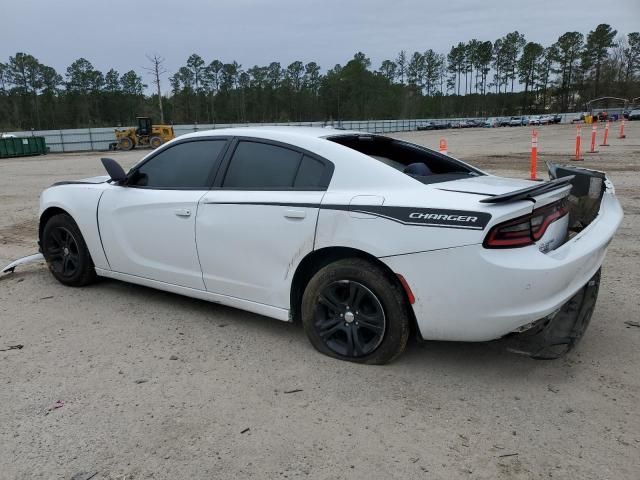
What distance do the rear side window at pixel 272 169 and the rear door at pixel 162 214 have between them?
0.22 metres

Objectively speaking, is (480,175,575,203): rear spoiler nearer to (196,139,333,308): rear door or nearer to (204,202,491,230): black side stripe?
(204,202,491,230): black side stripe

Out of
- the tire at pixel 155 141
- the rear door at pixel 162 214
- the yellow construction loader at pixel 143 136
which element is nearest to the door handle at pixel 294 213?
the rear door at pixel 162 214

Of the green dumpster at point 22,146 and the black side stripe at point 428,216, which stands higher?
the black side stripe at point 428,216

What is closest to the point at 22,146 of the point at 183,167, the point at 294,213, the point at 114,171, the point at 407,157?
the point at 114,171

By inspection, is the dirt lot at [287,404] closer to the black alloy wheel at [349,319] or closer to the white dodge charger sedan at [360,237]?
the black alloy wheel at [349,319]

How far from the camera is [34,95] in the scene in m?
82.9

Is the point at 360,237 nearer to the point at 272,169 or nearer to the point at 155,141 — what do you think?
the point at 272,169

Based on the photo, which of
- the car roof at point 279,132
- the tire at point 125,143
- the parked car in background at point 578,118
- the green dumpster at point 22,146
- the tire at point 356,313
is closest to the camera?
the tire at point 356,313

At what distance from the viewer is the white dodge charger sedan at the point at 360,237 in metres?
2.85

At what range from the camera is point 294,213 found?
3410 millimetres

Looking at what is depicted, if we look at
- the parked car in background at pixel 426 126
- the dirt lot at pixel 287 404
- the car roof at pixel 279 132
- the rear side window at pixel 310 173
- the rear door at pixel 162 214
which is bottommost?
the dirt lot at pixel 287 404

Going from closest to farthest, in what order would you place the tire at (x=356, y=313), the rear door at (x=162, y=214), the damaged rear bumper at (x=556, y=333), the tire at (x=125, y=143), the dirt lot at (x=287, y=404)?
the dirt lot at (x=287, y=404) → the damaged rear bumper at (x=556, y=333) → the tire at (x=356, y=313) → the rear door at (x=162, y=214) → the tire at (x=125, y=143)

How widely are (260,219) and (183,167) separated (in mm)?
1051

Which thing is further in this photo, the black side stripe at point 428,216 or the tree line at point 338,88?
the tree line at point 338,88
